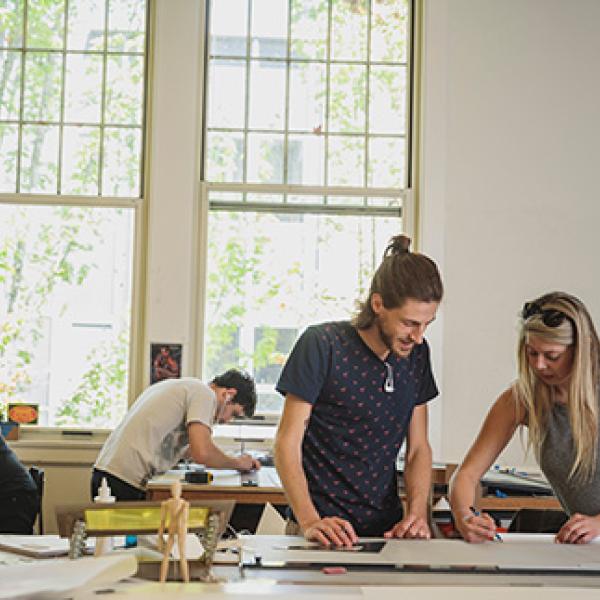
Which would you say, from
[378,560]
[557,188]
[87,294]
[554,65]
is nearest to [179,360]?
[87,294]

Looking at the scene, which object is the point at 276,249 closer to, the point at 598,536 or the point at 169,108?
the point at 169,108

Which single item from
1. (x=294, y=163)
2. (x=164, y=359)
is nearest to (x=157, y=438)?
(x=164, y=359)

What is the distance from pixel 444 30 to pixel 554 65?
2.34ft

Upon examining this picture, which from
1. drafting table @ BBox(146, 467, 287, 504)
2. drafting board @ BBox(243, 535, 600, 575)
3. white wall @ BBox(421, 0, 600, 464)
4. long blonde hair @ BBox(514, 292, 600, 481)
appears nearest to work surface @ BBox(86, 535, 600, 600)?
drafting board @ BBox(243, 535, 600, 575)

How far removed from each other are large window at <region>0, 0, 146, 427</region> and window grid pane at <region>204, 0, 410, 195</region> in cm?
58

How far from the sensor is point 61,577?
66.2 inches

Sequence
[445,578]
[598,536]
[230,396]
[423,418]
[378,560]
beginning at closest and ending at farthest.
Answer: [445,578] < [378,560] < [598,536] < [423,418] < [230,396]

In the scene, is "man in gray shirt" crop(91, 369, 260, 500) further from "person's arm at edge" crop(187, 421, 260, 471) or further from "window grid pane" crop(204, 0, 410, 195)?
"window grid pane" crop(204, 0, 410, 195)

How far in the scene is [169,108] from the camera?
5930 millimetres

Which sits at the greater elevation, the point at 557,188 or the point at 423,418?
the point at 557,188

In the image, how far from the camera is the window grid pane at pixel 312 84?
20.2ft

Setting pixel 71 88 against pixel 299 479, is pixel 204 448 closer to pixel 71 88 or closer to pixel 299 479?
pixel 299 479

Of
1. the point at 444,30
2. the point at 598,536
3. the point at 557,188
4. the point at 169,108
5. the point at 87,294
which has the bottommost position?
the point at 598,536

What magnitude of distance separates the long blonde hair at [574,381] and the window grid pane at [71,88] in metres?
4.00
